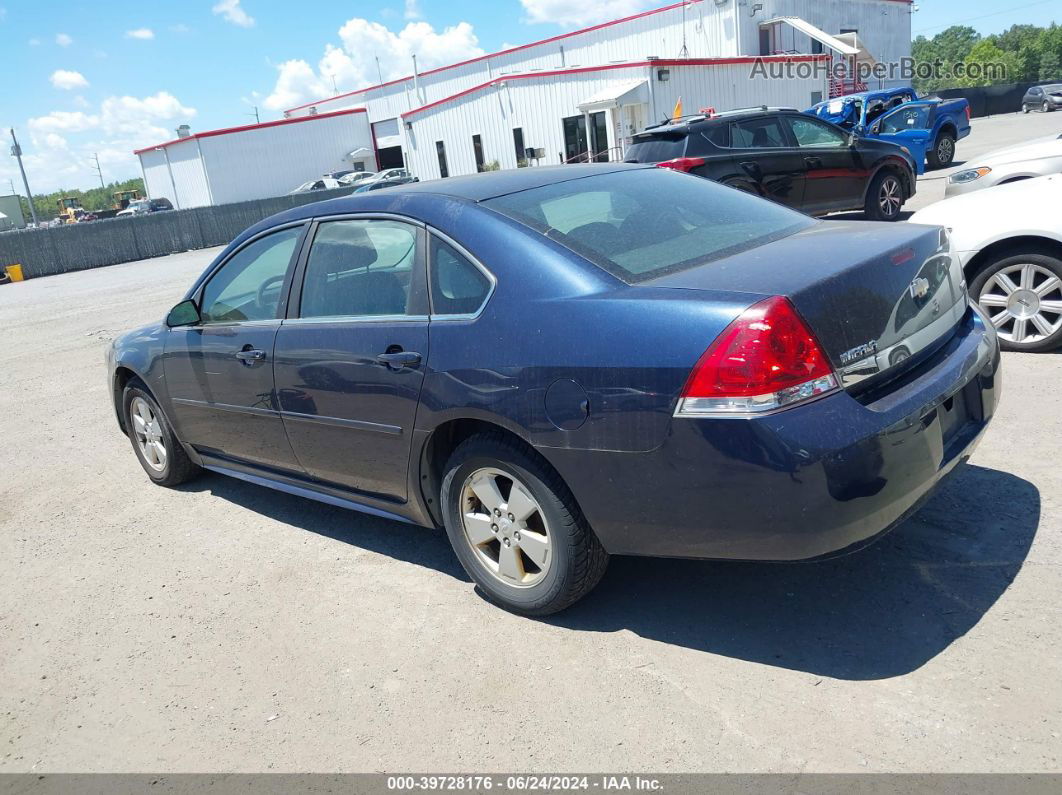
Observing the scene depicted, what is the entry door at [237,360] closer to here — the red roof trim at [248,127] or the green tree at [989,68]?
the red roof trim at [248,127]

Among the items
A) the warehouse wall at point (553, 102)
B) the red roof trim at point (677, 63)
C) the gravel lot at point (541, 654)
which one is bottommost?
the gravel lot at point (541, 654)

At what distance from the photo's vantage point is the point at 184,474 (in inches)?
216

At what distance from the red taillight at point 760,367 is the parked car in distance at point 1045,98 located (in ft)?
164

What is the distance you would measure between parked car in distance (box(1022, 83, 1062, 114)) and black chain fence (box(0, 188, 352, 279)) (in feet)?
116

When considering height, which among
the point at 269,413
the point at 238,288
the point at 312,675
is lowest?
the point at 312,675

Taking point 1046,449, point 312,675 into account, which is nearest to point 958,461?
point 1046,449

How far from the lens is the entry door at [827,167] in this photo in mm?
10867

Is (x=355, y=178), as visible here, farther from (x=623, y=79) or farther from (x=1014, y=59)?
(x=1014, y=59)

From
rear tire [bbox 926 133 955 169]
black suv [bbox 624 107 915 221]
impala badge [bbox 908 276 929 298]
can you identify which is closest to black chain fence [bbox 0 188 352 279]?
rear tire [bbox 926 133 955 169]

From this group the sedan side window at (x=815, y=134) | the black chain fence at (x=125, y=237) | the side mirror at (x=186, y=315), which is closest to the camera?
the side mirror at (x=186, y=315)

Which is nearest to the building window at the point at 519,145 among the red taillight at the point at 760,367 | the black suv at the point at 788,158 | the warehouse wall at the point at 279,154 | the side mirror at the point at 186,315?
the warehouse wall at the point at 279,154

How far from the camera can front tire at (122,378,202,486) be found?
5301mm
